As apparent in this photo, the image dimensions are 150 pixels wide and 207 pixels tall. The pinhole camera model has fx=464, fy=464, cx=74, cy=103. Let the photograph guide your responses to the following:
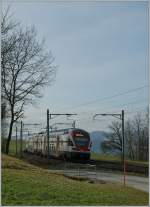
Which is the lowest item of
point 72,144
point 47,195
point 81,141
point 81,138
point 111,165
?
point 111,165

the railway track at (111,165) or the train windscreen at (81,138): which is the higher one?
the train windscreen at (81,138)

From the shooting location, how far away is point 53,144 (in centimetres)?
3397

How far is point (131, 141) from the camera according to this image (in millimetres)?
48438

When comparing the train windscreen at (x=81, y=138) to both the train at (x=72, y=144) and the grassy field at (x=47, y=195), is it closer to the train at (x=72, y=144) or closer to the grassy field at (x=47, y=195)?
the train at (x=72, y=144)

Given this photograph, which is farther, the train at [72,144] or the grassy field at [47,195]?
the train at [72,144]

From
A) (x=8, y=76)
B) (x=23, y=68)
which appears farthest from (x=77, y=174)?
(x=23, y=68)

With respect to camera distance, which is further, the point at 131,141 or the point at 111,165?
the point at 131,141

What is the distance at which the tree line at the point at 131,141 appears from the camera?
44.1 meters

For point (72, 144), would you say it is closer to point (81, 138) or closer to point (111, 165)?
point (81, 138)

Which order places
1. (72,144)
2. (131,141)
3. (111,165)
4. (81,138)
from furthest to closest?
(131,141) < (81,138) < (72,144) < (111,165)

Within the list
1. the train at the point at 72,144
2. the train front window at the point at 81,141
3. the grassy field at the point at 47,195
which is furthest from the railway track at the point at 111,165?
the grassy field at the point at 47,195

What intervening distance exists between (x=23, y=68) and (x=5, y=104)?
206cm

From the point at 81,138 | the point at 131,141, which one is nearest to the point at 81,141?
the point at 81,138

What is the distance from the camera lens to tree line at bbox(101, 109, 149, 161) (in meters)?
44.1
